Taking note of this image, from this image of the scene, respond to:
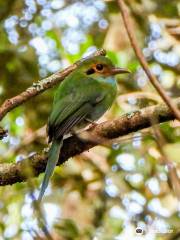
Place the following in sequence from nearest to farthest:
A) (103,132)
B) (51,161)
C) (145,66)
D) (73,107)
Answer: (145,66) → (103,132) → (51,161) → (73,107)

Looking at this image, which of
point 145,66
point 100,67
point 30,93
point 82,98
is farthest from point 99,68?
point 145,66

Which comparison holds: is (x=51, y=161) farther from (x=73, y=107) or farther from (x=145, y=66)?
(x=145, y=66)

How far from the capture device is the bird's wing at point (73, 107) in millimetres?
3896

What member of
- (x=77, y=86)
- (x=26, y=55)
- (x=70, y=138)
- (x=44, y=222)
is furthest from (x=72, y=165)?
(x=44, y=222)

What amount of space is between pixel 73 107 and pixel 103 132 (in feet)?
3.55

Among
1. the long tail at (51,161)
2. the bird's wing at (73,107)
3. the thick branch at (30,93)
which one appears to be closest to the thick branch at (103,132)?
the long tail at (51,161)

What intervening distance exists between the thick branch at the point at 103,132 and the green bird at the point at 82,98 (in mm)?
70

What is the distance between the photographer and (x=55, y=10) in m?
6.32

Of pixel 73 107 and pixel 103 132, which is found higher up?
pixel 103 132

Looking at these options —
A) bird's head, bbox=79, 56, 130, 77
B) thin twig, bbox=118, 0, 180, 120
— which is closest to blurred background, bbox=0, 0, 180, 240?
bird's head, bbox=79, 56, 130, 77

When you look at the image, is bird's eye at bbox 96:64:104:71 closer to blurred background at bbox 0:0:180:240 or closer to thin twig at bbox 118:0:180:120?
blurred background at bbox 0:0:180:240

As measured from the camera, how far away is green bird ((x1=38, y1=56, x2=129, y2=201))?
12.8 feet

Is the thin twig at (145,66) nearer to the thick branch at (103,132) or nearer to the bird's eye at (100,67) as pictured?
the thick branch at (103,132)

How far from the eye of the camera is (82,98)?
170 inches
